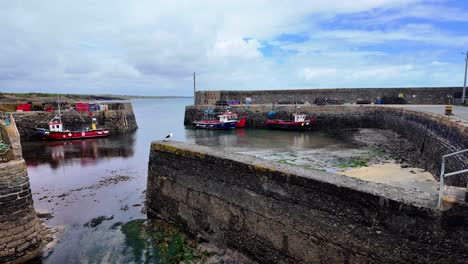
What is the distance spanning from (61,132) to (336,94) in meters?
31.4

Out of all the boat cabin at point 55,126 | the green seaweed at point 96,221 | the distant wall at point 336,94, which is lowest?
the green seaweed at point 96,221

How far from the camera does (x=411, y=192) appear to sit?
4.40m

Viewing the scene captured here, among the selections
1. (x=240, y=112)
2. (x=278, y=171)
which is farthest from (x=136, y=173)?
(x=240, y=112)

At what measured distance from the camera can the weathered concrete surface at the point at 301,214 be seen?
4000 mm

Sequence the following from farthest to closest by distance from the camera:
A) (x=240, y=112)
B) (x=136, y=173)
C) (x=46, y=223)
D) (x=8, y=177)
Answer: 1. (x=240, y=112)
2. (x=136, y=173)
3. (x=46, y=223)
4. (x=8, y=177)

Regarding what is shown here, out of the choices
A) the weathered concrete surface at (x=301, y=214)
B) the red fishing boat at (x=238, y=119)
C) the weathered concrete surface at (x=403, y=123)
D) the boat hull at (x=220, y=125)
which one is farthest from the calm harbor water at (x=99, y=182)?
the red fishing boat at (x=238, y=119)

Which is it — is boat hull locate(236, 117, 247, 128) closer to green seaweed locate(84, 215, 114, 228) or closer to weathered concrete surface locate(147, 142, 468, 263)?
green seaweed locate(84, 215, 114, 228)

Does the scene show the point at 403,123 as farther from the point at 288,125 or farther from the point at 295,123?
the point at 288,125

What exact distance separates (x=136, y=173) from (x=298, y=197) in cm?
1226

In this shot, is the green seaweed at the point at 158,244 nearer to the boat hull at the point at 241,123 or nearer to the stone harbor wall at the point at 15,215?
the stone harbor wall at the point at 15,215

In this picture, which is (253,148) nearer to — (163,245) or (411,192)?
(163,245)

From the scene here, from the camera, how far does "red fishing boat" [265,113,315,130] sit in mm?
30984

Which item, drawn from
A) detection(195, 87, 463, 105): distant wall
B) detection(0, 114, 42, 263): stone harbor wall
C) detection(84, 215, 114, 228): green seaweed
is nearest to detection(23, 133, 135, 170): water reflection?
detection(84, 215, 114, 228): green seaweed

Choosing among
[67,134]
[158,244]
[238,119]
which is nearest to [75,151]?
[67,134]
